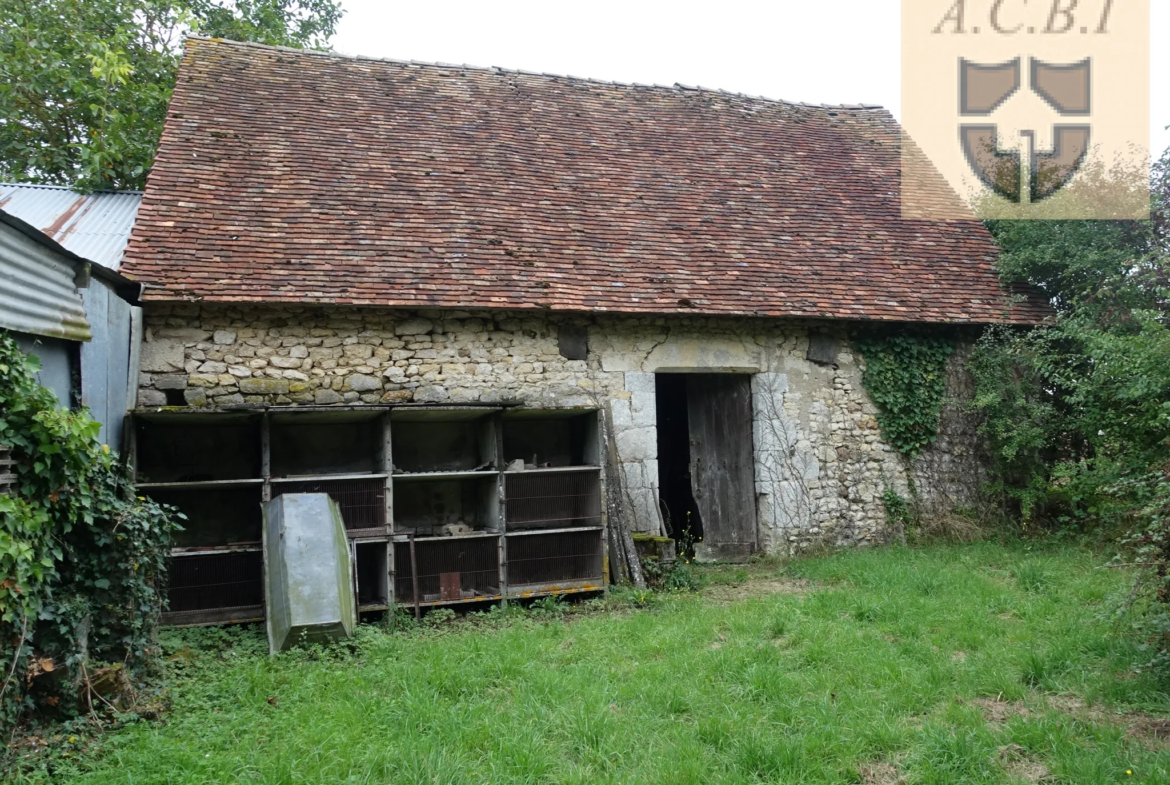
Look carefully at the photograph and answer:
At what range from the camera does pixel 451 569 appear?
7.27m

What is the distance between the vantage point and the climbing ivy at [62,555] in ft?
12.3

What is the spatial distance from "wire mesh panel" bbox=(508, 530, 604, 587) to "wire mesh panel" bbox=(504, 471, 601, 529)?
0.19 meters

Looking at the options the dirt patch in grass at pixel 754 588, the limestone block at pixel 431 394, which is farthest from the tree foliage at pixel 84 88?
the dirt patch in grass at pixel 754 588

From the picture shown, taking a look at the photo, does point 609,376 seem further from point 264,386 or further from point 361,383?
point 264,386

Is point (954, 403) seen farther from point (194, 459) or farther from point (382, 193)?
point (194, 459)

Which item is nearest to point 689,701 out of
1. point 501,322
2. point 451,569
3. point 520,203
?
point 451,569

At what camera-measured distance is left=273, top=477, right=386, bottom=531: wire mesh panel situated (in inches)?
275

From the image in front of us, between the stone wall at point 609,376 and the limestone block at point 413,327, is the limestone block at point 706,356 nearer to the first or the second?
the stone wall at point 609,376

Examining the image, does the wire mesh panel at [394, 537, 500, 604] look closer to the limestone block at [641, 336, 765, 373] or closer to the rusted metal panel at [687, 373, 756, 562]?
the limestone block at [641, 336, 765, 373]

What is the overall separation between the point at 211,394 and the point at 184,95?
446cm

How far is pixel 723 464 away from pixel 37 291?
282 inches

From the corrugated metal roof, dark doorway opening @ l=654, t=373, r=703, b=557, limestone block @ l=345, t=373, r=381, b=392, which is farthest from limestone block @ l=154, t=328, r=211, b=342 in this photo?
dark doorway opening @ l=654, t=373, r=703, b=557

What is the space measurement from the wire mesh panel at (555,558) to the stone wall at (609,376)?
1.01 m

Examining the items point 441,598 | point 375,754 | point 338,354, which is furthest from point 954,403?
point 375,754
